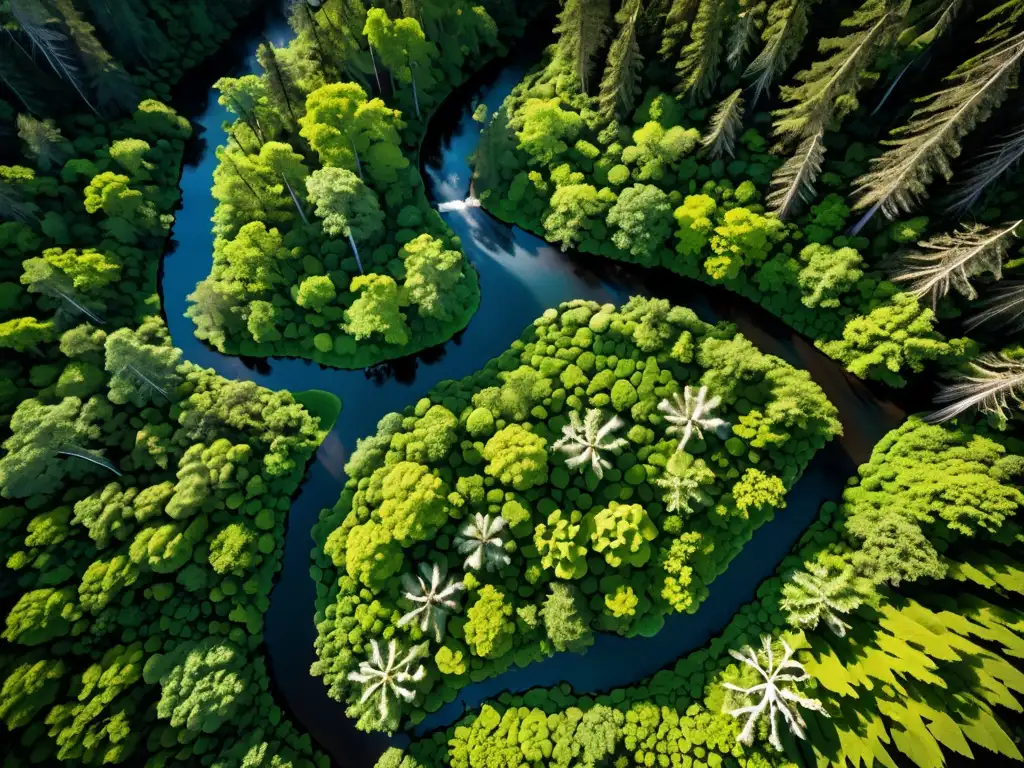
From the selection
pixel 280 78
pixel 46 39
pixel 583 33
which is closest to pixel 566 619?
pixel 583 33

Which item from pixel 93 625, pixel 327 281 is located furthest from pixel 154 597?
pixel 327 281

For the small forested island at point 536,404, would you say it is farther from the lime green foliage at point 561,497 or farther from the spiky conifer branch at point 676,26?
the spiky conifer branch at point 676,26

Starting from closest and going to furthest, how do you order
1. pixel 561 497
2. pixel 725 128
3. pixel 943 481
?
pixel 943 481, pixel 561 497, pixel 725 128

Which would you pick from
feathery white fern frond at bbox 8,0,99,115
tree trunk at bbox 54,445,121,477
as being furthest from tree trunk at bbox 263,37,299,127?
tree trunk at bbox 54,445,121,477

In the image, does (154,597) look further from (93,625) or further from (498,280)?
(498,280)

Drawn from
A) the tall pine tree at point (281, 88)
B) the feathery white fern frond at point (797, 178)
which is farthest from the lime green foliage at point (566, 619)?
the tall pine tree at point (281, 88)

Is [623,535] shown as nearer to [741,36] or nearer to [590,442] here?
[590,442]
